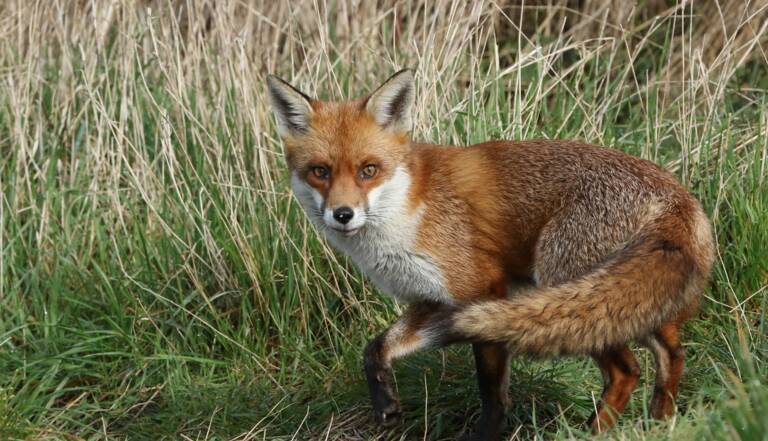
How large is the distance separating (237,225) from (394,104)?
1.31m

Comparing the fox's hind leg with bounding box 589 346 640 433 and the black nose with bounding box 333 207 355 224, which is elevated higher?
the black nose with bounding box 333 207 355 224

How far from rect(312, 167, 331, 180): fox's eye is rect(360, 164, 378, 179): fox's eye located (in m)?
0.14

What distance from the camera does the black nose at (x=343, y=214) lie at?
380 centimetres

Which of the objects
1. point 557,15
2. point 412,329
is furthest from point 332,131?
point 557,15

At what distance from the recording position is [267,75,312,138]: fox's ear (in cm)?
418

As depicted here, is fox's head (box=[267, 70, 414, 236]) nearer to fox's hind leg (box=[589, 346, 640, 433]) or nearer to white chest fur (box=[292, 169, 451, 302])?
white chest fur (box=[292, 169, 451, 302])

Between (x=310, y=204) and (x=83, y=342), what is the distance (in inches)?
61.4

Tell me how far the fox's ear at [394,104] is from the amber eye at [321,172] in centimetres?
34

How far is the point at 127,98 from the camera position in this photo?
5.90 metres

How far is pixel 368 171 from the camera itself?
4043mm

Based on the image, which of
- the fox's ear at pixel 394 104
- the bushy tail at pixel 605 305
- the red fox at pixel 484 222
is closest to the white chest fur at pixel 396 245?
the red fox at pixel 484 222

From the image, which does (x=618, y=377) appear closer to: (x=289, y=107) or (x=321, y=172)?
(x=321, y=172)

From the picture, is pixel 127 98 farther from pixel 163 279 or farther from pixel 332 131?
pixel 332 131

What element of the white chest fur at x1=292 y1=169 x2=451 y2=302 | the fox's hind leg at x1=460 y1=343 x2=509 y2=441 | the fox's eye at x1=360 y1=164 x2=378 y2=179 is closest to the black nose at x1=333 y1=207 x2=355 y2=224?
the white chest fur at x1=292 y1=169 x2=451 y2=302
